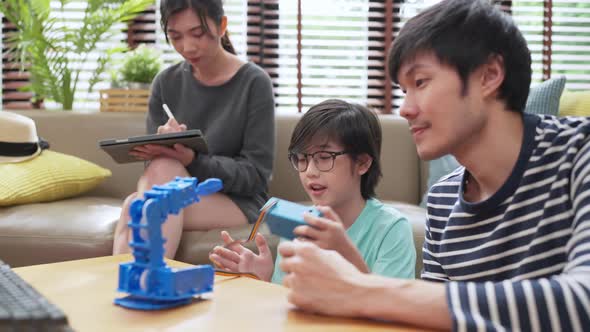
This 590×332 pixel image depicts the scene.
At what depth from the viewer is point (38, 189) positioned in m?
2.65

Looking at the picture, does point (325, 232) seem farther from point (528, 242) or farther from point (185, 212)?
point (185, 212)

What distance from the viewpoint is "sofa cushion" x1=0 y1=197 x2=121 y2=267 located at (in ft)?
7.50

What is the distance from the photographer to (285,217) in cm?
102

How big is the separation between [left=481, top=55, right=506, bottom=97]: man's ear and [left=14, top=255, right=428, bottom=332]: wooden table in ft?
1.39

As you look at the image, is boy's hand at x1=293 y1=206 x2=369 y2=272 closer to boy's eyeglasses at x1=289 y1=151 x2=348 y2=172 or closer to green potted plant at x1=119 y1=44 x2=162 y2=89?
boy's eyeglasses at x1=289 y1=151 x2=348 y2=172

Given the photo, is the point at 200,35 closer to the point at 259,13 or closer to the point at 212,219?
the point at 212,219

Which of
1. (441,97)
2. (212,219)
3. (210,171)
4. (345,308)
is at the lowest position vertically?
(212,219)

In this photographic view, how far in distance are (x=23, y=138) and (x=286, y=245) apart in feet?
6.96

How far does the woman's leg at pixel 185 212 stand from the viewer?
2.20 metres

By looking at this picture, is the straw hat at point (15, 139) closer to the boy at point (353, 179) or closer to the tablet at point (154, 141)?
the tablet at point (154, 141)

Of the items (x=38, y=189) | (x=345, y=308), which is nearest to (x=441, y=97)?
(x=345, y=308)

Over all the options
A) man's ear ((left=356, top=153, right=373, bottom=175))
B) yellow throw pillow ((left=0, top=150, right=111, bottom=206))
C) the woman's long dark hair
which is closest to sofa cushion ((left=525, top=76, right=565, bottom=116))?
man's ear ((left=356, top=153, right=373, bottom=175))

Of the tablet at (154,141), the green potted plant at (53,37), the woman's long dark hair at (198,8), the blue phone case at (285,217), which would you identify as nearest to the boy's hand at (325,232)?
the blue phone case at (285,217)

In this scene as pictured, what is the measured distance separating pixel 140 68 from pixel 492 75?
2.50m
